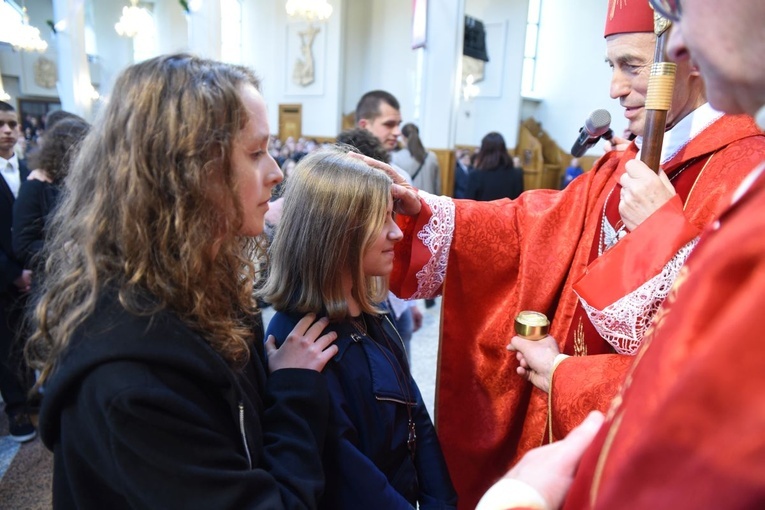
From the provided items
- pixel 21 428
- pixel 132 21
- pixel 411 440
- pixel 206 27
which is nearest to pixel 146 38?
pixel 132 21

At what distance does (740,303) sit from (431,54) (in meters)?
8.48

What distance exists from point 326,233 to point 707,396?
1.00 metres

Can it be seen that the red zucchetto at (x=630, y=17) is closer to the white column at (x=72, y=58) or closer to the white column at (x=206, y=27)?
the white column at (x=206, y=27)

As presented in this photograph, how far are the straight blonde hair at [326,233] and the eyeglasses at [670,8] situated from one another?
806 millimetres

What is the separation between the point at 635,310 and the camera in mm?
1126

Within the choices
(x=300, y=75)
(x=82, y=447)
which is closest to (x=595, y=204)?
(x=82, y=447)

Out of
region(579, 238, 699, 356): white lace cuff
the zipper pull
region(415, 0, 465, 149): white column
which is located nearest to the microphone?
region(579, 238, 699, 356): white lace cuff

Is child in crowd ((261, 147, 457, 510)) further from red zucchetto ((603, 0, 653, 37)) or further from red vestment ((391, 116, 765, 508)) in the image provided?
red zucchetto ((603, 0, 653, 37))

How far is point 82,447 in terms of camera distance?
0.79 m

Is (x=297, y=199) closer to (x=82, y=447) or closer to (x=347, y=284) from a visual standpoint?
(x=347, y=284)

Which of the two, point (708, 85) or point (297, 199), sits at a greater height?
point (708, 85)

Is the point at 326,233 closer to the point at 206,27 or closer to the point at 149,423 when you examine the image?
the point at 149,423

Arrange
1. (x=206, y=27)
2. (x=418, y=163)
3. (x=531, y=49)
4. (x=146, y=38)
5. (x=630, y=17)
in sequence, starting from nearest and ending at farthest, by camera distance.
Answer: (x=630, y=17) → (x=418, y=163) → (x=206, y=27) → (x=146, y=38) → (x=531, y=49)

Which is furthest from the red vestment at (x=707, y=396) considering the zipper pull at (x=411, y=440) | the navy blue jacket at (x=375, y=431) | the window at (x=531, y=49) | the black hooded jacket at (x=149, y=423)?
the window at (x=531, y=49)
